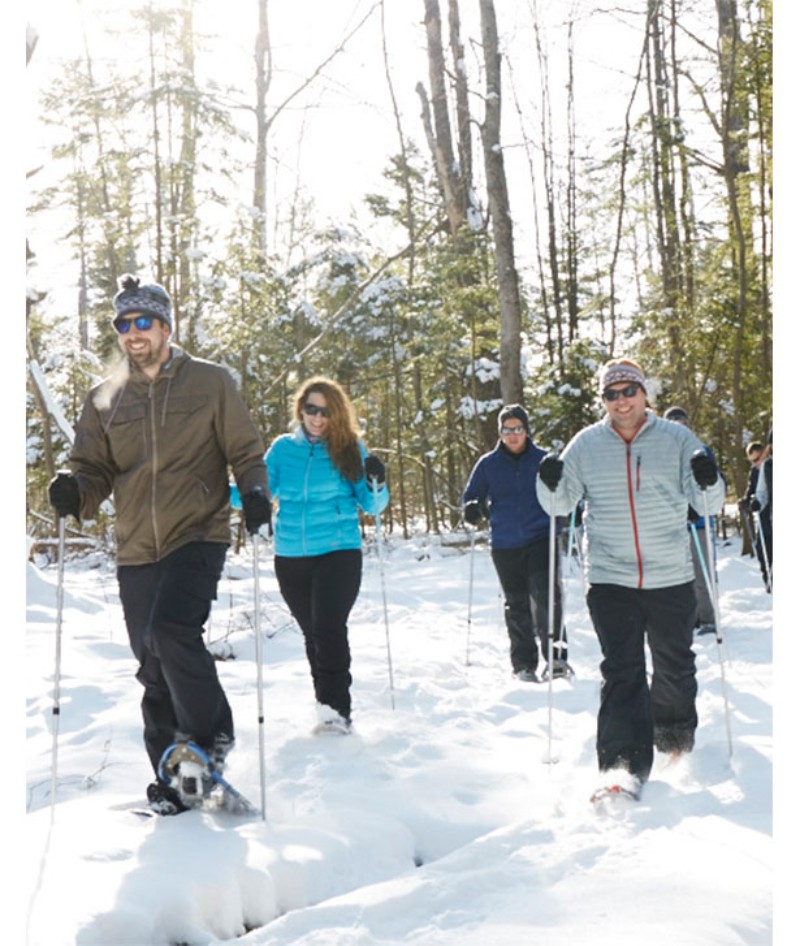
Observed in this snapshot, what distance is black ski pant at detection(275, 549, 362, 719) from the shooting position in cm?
577

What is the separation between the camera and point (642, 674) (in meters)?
4.68

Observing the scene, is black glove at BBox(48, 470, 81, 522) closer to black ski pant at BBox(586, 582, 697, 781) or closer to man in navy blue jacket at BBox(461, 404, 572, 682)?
black ski pant at BBox(586, 582, 697, 781)

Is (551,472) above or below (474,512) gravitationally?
above

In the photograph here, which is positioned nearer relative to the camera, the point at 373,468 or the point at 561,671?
the point at 373,468

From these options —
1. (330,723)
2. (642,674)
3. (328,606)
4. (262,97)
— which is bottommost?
(330,723)

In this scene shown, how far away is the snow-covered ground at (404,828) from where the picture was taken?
3.06 metres

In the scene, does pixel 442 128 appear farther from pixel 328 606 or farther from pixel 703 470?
pixel 703 470

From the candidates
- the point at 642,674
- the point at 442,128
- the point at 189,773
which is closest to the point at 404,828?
the point at 189,773

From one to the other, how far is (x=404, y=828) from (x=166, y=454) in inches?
78.6

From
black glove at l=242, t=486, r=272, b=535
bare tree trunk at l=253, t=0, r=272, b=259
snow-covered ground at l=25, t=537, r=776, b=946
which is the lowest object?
snow-covered ground at l=25, t=537, r=776, b=946

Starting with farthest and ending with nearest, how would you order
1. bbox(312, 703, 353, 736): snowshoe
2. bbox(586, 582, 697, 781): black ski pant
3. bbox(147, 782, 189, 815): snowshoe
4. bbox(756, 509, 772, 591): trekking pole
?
bbox(756, 509, 772, 591): trekking pole < bbox(312, 703, 353, 736): snowshoe < bbox(586, 582, 697, 781): black ski pant < bbox(147, 782, 189, 815): snowshoe

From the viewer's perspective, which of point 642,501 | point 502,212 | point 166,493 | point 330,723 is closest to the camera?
point 166,493

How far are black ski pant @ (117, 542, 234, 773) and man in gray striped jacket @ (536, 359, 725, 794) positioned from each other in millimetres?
1818

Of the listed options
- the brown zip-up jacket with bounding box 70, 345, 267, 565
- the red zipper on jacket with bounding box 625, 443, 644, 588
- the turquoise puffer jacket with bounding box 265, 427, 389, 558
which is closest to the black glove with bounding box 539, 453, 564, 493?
the red zipper on jacket with bounding box 625, 443, 644, 588
